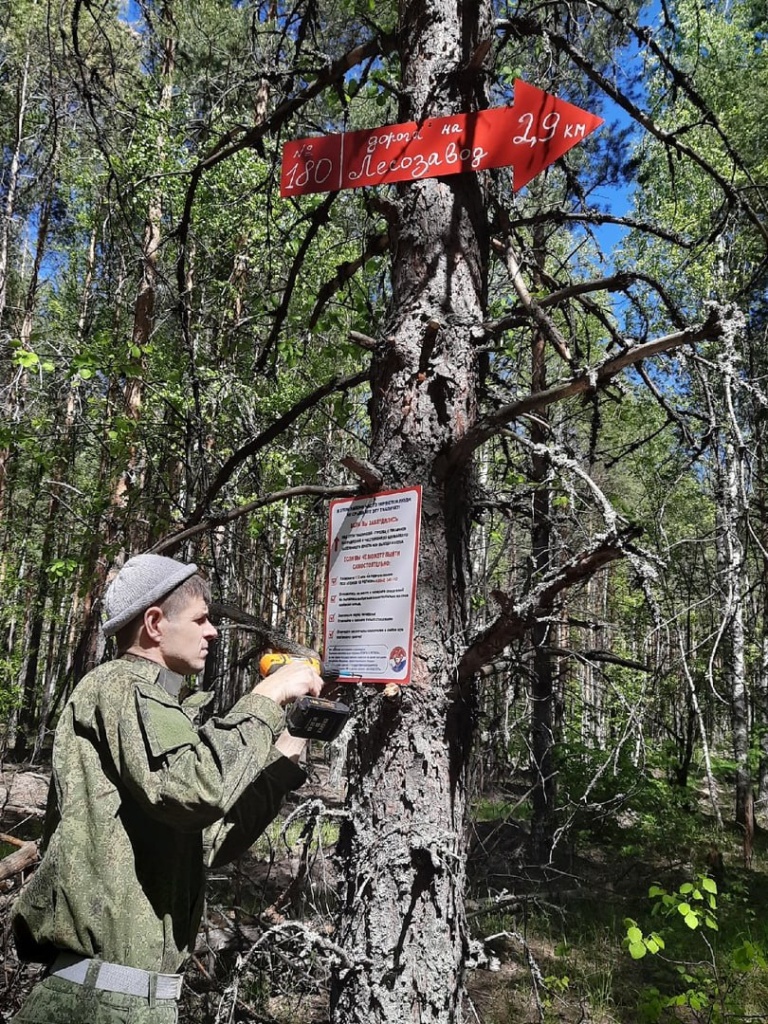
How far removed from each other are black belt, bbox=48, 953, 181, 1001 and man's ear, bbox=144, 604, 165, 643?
27.7 inches

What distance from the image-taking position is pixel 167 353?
10.6 m

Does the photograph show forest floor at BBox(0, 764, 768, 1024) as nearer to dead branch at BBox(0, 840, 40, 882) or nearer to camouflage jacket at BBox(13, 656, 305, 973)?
dead branch at BBox(0, 840, 40, 882)

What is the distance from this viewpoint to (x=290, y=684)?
1.93 meters

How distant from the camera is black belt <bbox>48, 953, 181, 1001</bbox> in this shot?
1.59m

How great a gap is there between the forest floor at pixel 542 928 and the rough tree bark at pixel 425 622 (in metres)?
0.14

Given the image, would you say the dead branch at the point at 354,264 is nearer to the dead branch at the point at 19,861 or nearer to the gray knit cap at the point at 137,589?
the gray knit cap at the point at 137,589

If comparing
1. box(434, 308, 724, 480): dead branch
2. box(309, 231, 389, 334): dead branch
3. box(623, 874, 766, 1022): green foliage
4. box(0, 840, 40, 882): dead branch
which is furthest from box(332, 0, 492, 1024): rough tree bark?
box(0, 840, 40, 882): dead branch

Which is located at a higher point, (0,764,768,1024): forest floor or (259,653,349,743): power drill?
(259,653,349,743): power drill

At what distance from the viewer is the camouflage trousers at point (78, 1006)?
5.16 feet

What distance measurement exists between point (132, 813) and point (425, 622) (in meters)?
0.91

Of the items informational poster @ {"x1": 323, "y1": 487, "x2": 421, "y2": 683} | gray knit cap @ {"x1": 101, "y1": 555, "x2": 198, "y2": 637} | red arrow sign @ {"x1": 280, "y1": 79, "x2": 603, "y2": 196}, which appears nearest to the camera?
gray knit cap @ {"x1": 101, "y1": 555, "x2": 198, "y2": 637}

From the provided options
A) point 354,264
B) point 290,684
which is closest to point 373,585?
point 290,684

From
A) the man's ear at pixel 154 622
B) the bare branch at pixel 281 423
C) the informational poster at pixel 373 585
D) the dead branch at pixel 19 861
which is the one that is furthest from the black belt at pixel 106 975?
the dead branch at pixel 19 861

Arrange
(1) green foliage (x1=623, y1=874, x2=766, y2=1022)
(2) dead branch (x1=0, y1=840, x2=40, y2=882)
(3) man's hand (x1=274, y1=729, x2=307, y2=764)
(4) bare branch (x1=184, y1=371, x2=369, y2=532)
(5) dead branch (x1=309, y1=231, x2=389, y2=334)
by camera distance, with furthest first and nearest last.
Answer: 1. (2) dead branch (x1=0, y1=840, x2=40, y2=882)
2. (1) green foliage (x1=623, y1=874, x2=766, y2=1022)
3. (5) dead branch (x1=309, y1=231, x2=389, y2=334)
4. (4) bare branch (x1=184, y1=371, x2=369, y2=532)
5. (3) man's hand (x1=274, y1=729, x2=307, y2=764)
